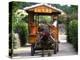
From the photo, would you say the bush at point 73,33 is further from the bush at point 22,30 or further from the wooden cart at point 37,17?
the bush at point 22,30

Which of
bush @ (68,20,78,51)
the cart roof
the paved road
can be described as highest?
the cart roof

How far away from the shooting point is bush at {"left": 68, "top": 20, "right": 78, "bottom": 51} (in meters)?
2.54

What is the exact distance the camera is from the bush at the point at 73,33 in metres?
2.54

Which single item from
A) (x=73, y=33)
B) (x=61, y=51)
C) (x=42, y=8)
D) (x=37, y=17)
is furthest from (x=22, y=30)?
(x=73, y=33)

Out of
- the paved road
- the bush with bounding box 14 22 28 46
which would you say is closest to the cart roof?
the bush with bounding box 14 22 28 46

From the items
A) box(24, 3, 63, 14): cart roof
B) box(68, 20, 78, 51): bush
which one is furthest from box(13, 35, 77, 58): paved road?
box(24, 3, 63, 14): cart roof

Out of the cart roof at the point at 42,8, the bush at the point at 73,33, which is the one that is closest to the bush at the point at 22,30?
the cart roof at the point at 42,8

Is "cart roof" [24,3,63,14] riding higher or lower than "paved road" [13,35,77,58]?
higher

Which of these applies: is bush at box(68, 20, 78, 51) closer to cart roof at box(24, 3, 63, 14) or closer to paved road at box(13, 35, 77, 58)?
paved road at box(13, 35, 77, 58)

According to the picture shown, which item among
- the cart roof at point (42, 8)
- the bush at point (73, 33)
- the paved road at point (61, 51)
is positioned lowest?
the paved road at point (61, 51)

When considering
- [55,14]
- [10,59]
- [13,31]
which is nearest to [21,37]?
[13,31]

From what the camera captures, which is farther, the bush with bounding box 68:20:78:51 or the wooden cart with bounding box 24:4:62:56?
the bush with bounding box 68:20:78:51

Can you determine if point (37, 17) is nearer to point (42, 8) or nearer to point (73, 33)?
point (42, 8)

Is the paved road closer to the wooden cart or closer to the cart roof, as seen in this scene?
the wooden cart
